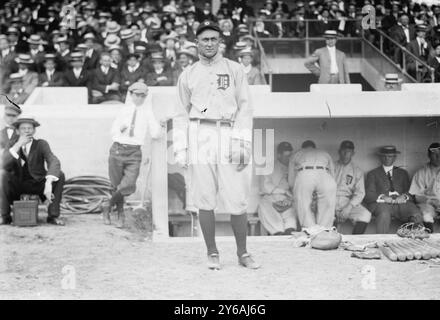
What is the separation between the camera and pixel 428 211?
852 cm

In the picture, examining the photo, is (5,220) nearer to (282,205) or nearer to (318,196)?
(282,205)

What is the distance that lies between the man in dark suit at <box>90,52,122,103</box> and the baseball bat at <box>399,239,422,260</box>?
4.73 m

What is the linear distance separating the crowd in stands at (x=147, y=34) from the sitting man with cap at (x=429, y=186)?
9.05 feet

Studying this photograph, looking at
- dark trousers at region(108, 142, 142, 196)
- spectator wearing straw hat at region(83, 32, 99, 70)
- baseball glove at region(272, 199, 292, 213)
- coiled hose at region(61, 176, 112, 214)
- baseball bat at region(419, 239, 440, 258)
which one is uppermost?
spectator wearing straw hat at region(83, 32, 99, 70)

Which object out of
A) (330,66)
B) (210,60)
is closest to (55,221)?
(210,60)

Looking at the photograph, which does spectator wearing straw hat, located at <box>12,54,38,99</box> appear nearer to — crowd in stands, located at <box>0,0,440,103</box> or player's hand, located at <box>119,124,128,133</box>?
crowd in stands, located at <box>0,0,440,103</box>

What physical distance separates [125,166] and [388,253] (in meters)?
3.06

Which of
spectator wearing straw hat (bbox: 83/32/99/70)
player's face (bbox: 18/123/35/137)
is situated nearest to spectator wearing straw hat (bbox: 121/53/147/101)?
spectator wearing straw hat (bbox: 83/32/99/70)

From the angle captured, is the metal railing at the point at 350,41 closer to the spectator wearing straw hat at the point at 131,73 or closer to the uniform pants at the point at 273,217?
the spectator wearing straw hat at the point at 131,73

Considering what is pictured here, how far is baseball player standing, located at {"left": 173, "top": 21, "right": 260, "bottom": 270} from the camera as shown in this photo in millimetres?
5711

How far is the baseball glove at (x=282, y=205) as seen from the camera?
27.6 ft

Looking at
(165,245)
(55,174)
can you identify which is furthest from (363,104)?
(55,174)

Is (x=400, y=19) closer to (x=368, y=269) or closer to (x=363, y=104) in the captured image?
(x=363, y=104)

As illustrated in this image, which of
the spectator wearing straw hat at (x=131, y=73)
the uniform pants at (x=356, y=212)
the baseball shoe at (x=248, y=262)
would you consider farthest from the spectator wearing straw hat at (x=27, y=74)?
the baseball shoe at (x=248, y=262)
